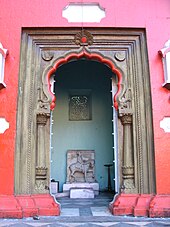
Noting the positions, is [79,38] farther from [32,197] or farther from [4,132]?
[32,197]

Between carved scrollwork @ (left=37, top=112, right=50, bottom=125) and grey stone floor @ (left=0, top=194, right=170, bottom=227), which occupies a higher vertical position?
carved scrollwork @ (left=37, top=112, right=50, bottom=125)

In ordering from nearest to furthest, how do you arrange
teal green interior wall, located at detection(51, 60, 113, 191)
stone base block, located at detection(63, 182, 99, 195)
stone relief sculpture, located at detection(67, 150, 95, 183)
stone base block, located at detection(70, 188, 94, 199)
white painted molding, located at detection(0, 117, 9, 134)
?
white painted molding, located at detection(0, 117, 9, 134)
stone base block, located at detection(70, 188, 94, 199)
stone base block, located at detection(63, 182, 99, 195)
stone relief sculpture, located at detection(67, 150, 95, 183)
teal green interior wall, located at detection(51, 60, 113, 191)

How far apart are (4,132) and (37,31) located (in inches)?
68.6

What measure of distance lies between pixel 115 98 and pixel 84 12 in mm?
1523

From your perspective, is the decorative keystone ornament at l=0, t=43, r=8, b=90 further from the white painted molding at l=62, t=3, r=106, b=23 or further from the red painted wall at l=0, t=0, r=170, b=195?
the white painted molding at l=62, t=3, r=106, b=23

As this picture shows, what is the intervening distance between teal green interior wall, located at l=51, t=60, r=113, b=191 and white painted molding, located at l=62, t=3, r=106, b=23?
8.79 ft

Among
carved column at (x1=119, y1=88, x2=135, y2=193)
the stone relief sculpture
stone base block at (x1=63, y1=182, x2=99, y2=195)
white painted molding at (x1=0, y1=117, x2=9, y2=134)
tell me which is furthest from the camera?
the stone relief sculpture

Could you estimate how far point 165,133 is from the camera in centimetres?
433

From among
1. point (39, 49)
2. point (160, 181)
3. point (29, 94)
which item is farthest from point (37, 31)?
point (160, 181)

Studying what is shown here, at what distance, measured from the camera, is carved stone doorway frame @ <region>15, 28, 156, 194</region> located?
4332 mm

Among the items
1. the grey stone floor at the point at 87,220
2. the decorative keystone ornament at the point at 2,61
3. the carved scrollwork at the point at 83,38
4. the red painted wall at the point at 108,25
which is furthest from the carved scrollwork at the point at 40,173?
the carved scrollwork at the point at 83,38

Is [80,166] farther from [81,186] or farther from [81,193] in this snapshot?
[81,193]

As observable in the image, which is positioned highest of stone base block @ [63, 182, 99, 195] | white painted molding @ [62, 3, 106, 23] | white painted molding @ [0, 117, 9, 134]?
white painted molding @ [62, 3, 106, 23]

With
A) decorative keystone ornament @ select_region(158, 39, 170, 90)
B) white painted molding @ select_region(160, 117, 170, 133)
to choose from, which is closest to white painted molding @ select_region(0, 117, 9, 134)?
white painted molding @ select_region(160, 117, 170, 133)
